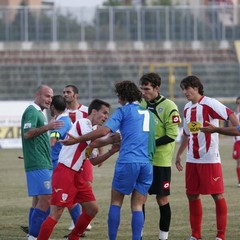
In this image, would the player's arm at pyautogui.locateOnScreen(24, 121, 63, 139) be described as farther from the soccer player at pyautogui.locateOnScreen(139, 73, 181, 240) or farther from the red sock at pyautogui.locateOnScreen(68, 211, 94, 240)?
the soccer player at pyautogui.locateOnScreen(139, 73, 181, 240)

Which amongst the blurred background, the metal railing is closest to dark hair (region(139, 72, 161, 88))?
the blurred background

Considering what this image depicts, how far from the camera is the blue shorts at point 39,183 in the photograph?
1154 cm

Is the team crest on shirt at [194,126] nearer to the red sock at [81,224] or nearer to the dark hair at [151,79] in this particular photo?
the dark hair at [151,79]

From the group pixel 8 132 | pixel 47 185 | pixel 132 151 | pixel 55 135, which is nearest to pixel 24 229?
pixel 55 135

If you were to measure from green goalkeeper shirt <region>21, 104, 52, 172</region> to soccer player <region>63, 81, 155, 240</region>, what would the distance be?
3.87 ft

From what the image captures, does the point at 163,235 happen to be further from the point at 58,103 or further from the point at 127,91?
the point at 58,103

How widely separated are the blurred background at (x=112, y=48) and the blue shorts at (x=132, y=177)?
111 ft

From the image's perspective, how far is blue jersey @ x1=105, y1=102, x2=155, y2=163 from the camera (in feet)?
35.0

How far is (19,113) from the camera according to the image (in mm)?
36219

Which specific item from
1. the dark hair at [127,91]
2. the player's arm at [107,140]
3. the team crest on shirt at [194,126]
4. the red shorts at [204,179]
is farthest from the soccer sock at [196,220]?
the dark hair at [127,91]

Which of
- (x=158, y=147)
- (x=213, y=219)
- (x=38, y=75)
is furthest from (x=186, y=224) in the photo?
(x=38, y=75)

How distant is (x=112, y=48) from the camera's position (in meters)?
49.4

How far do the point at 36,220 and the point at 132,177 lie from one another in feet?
4.96

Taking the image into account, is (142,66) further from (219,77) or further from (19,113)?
(19,113)
